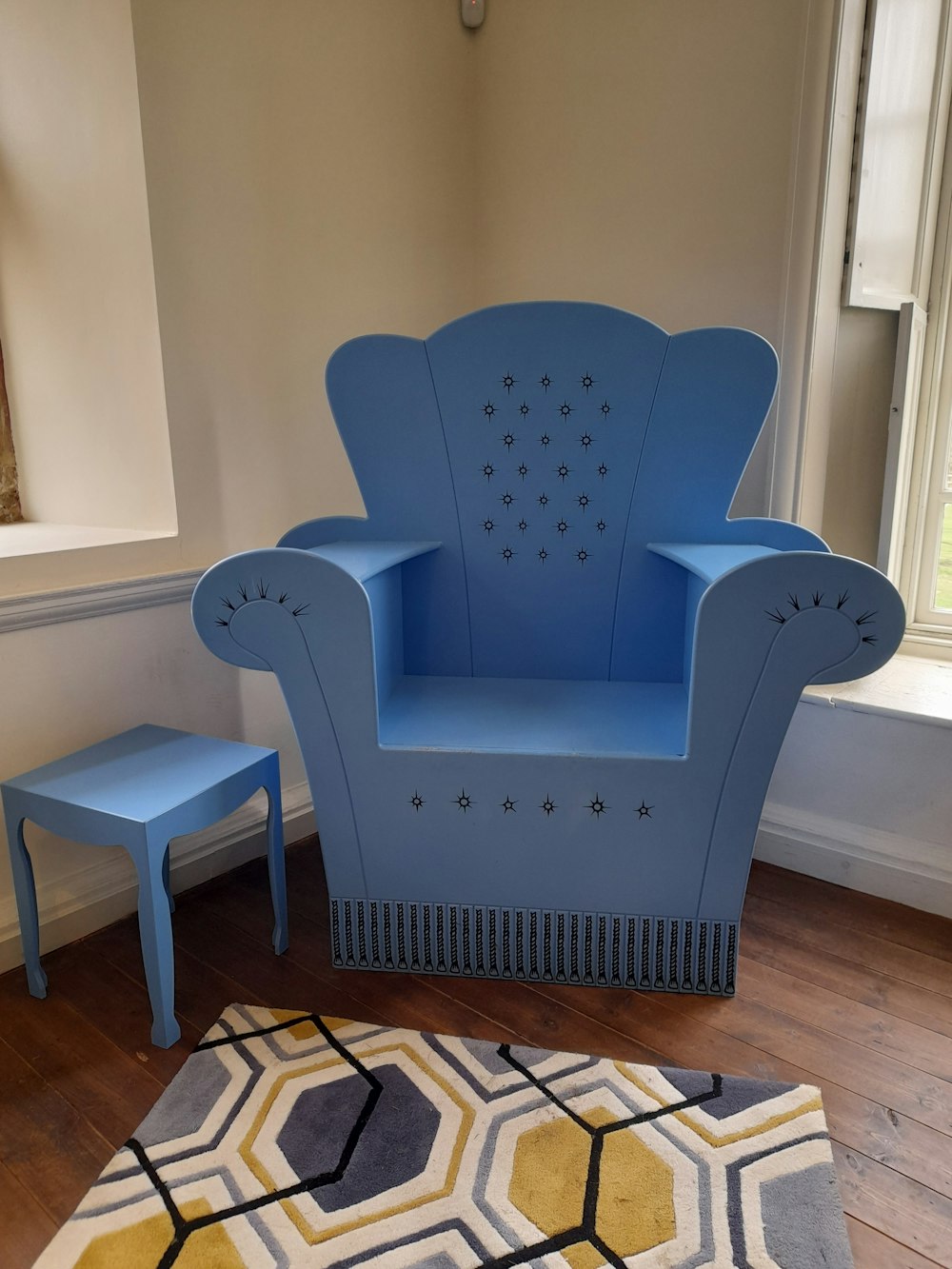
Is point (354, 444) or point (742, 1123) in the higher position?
point (354, 444)

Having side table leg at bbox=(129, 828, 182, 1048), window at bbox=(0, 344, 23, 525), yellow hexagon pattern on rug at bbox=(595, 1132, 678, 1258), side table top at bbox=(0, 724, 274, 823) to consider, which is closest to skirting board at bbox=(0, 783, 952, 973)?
side table top at bbox=(0, 724, 274, 823)

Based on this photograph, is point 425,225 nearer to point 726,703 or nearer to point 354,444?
point 354,444

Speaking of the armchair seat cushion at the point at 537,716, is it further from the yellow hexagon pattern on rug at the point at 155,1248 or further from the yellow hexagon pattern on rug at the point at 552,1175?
the yellow hexagon pattern on rug at the point at 155,1248

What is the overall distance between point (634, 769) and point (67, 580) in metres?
1.08

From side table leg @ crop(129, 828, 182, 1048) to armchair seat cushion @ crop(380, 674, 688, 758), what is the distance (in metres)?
0.39

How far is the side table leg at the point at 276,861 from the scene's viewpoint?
5.12ft

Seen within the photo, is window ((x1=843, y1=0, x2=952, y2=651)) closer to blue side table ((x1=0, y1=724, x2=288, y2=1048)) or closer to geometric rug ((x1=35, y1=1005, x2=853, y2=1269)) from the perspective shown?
geometric rug ((x1=35, y1=1005, x2=853, y2=1269))

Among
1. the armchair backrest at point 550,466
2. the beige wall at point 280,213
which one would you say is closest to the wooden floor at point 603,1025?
the armchair backrest at point 550,466

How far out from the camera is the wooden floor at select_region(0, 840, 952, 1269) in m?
1.10

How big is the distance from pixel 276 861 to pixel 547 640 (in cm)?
67

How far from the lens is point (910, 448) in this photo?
2.00 metres

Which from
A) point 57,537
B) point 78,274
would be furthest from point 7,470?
point 78,274

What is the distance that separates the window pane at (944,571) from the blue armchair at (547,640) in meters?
0.73

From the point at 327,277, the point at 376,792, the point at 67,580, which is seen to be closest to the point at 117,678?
the point at 67,580
